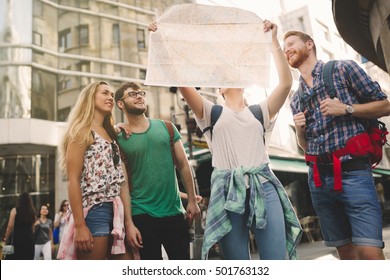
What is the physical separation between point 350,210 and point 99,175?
1.16 metres

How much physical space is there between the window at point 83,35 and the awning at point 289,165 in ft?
6.48

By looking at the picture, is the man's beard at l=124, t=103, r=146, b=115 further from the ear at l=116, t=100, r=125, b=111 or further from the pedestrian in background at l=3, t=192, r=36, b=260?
the pedestrian in background at l=3, t=192, r=36, b=260

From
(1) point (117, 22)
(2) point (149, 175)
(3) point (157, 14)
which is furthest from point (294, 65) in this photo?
(1) point (117, 22)

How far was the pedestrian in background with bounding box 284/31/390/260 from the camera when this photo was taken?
5.14ft

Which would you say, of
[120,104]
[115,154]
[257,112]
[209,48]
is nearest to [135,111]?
[120,104]

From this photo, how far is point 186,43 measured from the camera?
190 centimetres

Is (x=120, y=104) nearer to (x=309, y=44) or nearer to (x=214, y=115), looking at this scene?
(x=214, y=115)

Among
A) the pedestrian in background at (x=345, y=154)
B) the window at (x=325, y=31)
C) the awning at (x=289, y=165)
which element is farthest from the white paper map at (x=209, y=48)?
the awning at (x=289, y=165)

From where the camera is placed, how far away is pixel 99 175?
5.92 ft

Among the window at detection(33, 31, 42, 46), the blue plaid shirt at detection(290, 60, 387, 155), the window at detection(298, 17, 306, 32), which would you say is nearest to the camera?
the blue plaid shirt at detection(290, 60, 387, 155)

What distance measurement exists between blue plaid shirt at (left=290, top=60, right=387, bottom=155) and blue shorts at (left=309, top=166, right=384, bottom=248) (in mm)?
143

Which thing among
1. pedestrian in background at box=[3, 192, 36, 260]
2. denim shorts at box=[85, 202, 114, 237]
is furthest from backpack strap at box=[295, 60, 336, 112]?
pedestrian in background at box=[3, 192, 36, 260]
